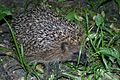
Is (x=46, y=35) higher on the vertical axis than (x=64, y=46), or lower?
higher

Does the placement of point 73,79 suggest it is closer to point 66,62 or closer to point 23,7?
point 66,62

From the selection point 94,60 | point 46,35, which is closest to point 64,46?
point 46,35

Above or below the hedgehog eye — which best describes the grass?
below

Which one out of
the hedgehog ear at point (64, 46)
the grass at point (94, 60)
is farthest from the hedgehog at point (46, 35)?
the grass at point (94, 60)

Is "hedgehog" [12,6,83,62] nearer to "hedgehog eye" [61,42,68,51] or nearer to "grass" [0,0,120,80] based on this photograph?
"hedgehog eye" [61,42,68,51]

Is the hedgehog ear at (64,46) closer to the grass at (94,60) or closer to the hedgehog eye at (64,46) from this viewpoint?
the hedgehog eye at (64,46)

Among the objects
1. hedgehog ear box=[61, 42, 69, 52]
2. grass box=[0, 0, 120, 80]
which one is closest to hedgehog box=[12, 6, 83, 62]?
hedgehog ear box=[61, 42, 69, 52]

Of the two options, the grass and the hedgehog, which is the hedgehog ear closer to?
the hedgehog

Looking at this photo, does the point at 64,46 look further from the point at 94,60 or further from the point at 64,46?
the point at 94,60

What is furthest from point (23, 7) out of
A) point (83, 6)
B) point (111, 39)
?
point (111, 39)
